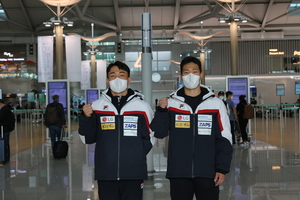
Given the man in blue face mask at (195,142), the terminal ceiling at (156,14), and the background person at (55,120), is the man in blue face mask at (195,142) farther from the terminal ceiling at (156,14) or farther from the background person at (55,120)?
the terminal ceiling at (156,14)

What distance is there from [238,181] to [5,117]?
238 inches

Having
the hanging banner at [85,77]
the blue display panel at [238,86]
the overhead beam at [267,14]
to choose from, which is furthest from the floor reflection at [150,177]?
the overhead beam at [267,14]

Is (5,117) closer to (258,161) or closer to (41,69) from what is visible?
(258,161)

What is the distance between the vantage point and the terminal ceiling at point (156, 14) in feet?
146

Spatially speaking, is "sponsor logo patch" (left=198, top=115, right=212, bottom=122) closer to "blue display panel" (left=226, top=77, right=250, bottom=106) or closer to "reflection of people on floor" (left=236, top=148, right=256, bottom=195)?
"reflection of people on floor" (left=236, top=148, right=256, bottom=195)

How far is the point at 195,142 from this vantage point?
10.8 feet

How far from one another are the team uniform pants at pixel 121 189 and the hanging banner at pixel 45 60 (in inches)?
587

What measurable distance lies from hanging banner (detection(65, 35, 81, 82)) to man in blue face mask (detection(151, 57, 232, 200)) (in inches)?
624

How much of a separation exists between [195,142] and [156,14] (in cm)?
4532

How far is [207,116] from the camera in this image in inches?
130

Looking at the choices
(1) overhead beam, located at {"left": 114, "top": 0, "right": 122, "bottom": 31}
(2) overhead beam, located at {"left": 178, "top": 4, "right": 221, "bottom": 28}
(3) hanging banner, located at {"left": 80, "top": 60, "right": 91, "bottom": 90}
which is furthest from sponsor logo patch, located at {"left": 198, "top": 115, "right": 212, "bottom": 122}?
(1) overhead beam, located at {"left": 114, "top": 0, "right": 122, "bottom": 31}

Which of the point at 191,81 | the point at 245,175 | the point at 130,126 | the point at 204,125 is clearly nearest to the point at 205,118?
the point at 204,125

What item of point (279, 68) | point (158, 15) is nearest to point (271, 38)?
point (279, 68)

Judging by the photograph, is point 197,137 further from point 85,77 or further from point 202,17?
point 202,17
